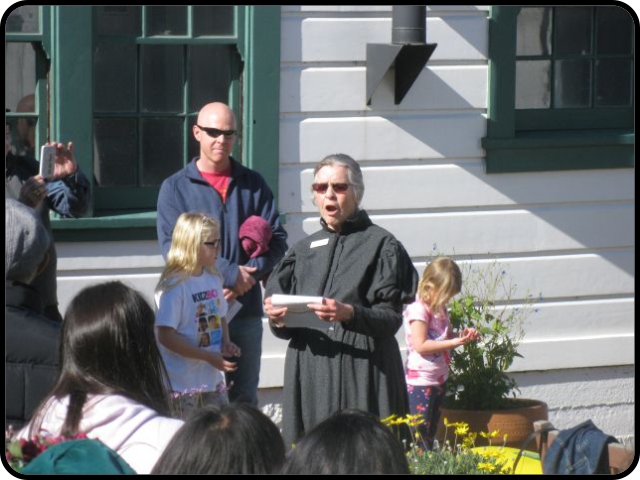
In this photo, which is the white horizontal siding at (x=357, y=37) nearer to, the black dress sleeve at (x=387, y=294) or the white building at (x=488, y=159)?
the white building at (x=488, y=159)

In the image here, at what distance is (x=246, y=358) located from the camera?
552 cm

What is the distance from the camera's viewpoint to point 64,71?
5949mm

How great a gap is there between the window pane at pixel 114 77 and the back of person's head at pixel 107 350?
3.29 meters

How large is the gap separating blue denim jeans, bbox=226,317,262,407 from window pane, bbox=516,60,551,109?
2455 millimetres

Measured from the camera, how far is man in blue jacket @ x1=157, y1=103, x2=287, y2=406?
5.34 metres

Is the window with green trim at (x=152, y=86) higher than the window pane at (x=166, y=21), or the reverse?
the window pane at (x=166, y=21)

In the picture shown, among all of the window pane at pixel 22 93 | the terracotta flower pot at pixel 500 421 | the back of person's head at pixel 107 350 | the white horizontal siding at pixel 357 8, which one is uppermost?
the white horizontal siding at pixel 357 8

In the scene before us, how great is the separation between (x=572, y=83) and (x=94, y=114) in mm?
2957

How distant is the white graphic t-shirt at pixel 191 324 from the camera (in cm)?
491

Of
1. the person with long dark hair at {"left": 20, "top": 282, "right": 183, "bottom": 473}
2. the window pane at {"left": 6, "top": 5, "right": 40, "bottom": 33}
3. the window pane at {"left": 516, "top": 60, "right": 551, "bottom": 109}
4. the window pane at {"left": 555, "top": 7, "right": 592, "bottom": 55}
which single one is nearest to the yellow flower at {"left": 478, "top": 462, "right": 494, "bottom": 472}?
the person with long dark hair at {"left": 20, "top": 282, "right": 183, "bottom": 473}

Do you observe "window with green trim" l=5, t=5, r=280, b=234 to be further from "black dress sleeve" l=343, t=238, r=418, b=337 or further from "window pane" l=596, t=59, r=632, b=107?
"window pane" l=596, t=59, r=632, b=107

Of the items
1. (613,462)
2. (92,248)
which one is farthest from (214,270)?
(613,462)

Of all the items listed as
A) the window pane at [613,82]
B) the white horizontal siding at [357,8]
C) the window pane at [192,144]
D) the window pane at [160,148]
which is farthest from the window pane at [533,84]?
the window pane at [160,148]

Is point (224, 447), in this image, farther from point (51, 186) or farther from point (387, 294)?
point (51, 186)
